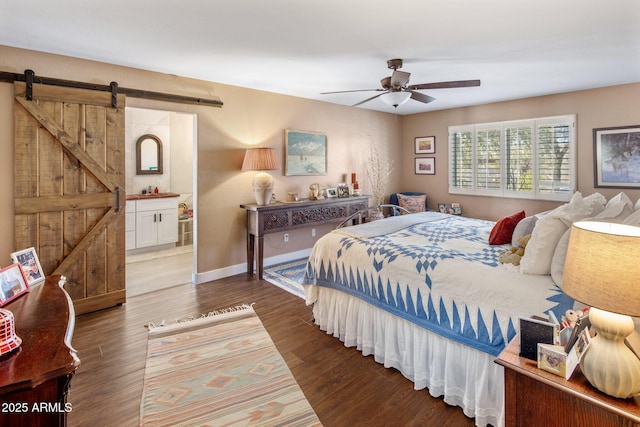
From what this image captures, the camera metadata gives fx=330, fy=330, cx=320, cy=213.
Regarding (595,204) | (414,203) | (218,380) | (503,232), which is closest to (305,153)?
(414,203)

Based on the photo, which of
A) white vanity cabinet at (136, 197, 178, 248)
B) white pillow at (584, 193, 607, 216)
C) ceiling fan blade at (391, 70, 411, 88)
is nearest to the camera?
white pillow at (584, 193, 607, 216)

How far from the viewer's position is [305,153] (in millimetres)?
5160

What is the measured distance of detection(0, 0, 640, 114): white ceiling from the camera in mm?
2299

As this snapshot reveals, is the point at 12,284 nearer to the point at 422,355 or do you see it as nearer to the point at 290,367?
the point at 290,367

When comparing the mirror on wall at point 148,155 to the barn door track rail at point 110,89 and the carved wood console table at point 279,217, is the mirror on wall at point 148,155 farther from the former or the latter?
the carved wood console table at point 279,217

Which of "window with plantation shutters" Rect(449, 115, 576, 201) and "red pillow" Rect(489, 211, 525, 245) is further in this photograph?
"window with plantation shutters" Rect(449, 115, 576, 201)

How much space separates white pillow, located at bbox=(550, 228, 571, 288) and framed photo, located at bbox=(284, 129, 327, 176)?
370cm

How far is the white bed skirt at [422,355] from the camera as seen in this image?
185cm

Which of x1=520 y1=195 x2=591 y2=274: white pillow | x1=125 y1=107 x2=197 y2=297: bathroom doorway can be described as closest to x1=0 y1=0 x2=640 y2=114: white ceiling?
x1=520 y1=195 x2=591 y2=274: white pillow

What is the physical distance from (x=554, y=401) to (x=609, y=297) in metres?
0.44

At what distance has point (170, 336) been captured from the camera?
9.34 feet

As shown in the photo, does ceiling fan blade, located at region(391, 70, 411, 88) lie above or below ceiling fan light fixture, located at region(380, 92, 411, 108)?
above

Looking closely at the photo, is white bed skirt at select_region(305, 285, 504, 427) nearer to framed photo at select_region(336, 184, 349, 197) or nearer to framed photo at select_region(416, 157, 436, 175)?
framed photo at select_region(336, 184, 349, 197)

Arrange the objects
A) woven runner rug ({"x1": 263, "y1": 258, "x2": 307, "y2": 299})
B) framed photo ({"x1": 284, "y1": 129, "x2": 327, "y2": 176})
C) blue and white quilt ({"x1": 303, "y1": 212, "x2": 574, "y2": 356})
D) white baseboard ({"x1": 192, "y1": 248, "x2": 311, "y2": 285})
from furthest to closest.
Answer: framed photo ({"x1": 284, "y1": 129, "x2": 327, "y2": 176}), white baseboard ({"x1": 192, "y1": 248, "x2": 311, "y2": 285}), woven runner rug ({"x1": 263, "y1": 258, "x2": 307, "y2": 299}), blue and white quilt ({"x1": 303, "y1": 212, "x2": 574, "y2": 356})
